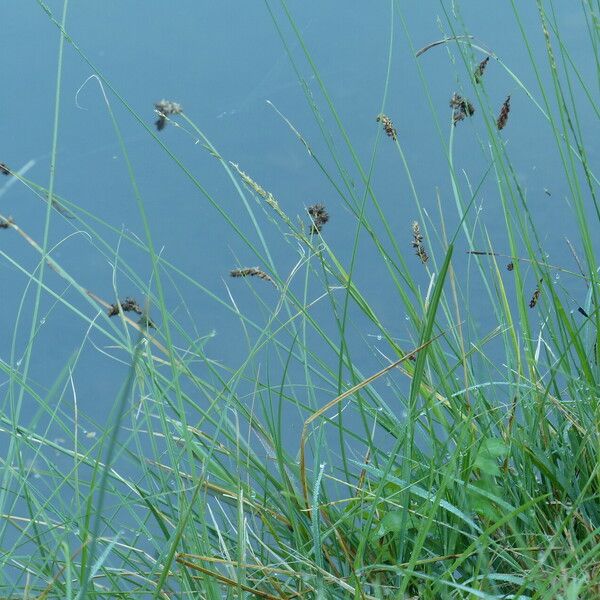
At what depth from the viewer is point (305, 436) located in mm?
892

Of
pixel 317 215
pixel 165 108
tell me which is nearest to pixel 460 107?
pixel 317 215

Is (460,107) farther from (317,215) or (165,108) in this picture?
(165,108)

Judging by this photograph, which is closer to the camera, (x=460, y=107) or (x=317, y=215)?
(x=317, y=215)

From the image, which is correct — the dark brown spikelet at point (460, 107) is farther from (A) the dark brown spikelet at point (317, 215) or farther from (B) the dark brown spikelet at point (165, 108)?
(B) the dark brown spikelet at point (165, 108)

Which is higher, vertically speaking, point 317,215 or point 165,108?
point 165,108

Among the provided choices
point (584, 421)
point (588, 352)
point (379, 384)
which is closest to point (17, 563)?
point (584, 421)

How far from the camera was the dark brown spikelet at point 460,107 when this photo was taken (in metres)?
1.09

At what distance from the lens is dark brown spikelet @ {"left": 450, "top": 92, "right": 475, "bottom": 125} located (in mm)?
1089

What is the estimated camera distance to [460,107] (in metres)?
1.16

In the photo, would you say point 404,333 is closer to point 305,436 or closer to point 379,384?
point 379,384

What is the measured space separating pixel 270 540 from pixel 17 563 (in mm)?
300

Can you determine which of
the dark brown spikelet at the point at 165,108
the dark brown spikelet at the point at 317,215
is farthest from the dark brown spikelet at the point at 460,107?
the dark brown spikelet at the point at 165,108

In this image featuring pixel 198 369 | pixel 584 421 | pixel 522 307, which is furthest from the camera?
pixel 198 369

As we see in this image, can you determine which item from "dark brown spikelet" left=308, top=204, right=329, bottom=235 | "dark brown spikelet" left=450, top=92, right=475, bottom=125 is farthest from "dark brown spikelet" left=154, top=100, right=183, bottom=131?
"dark brown spikelet" left=450, top=92, right=475, bottom=125
